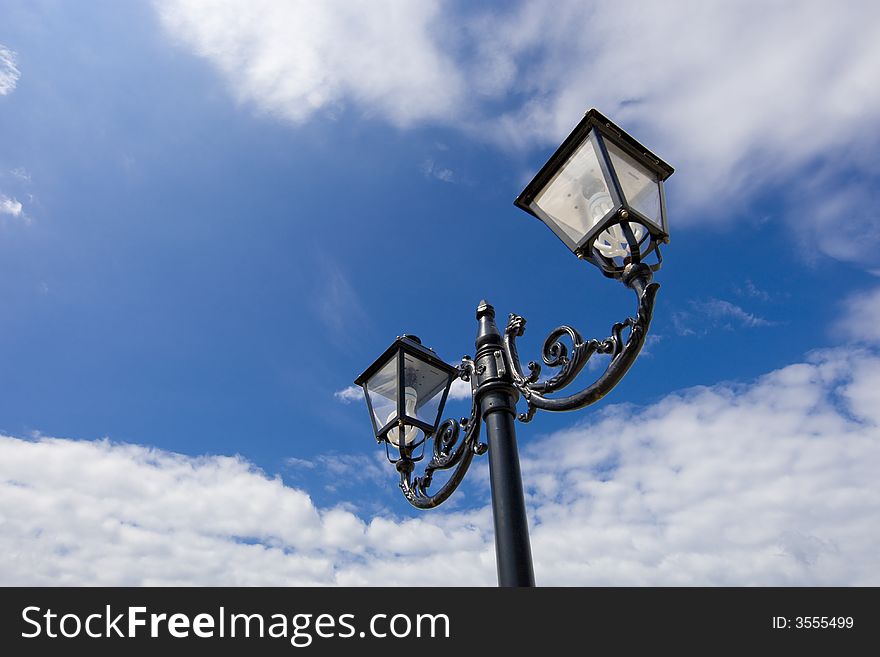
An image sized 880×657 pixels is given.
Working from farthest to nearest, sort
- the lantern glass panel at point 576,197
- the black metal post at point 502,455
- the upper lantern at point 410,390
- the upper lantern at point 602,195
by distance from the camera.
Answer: the upper lantern at point 410,390 < the lantern glass panel at point 576,197 < the upper lantern at point 602,195 < the black metal post at point 502,455

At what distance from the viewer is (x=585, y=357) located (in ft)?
12.3

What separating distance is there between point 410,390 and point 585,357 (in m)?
1.79

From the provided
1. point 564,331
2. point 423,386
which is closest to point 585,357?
point 564,331

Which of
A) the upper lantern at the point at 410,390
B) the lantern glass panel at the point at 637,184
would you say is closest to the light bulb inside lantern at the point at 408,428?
the upper lantern at the point at 410,390

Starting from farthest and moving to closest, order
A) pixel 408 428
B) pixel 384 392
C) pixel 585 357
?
1. pixel 384 392
2. pixel 408 428
3. pixel 585 357

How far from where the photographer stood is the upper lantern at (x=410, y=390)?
500 centimetres

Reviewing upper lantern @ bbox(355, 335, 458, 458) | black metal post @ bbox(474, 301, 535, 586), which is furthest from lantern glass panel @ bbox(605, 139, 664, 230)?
upper lantern @ bbox(355, 335, 458, 458)

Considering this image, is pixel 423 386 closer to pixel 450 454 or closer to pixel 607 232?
pixel 450 454

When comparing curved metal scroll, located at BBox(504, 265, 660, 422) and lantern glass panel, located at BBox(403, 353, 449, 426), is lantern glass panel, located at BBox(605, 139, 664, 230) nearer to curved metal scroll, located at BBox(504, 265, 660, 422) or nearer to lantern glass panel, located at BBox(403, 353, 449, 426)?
curved metal scroll, located at BBox(504, 265, 660, 422)

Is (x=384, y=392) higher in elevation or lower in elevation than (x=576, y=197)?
lower

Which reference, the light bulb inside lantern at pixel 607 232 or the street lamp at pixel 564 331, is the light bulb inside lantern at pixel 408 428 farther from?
the light bulb inside lantern at pixel 607 232
